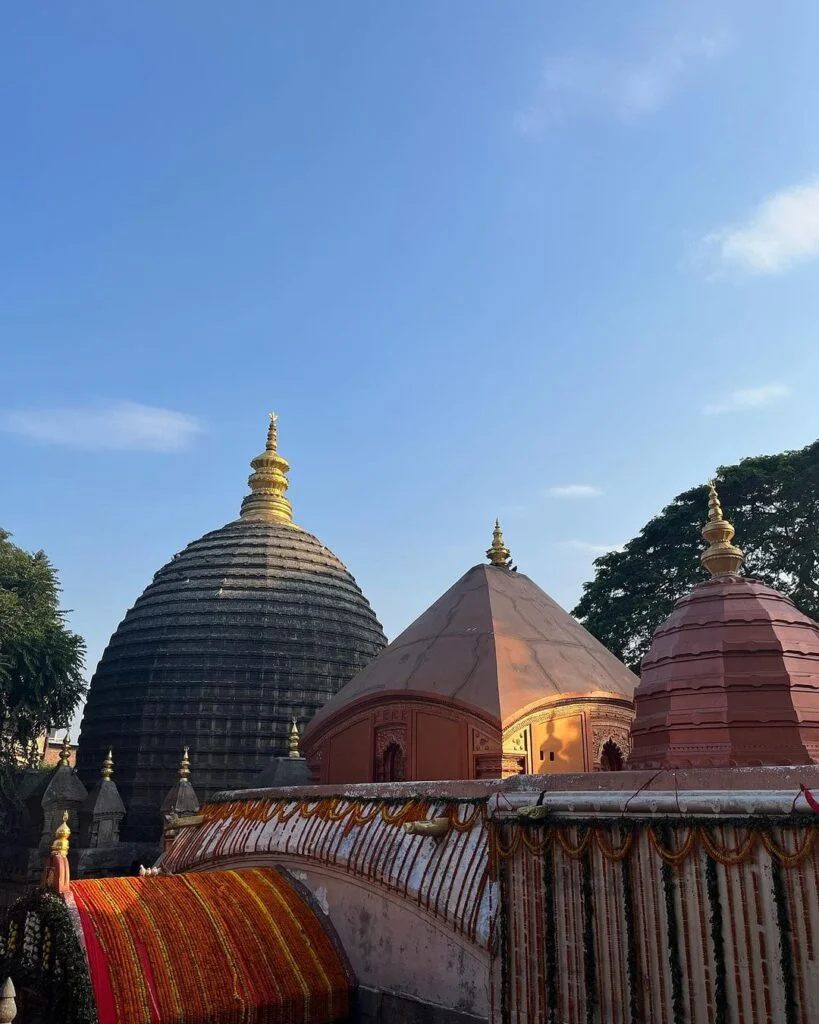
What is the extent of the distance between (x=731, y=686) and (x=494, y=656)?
14.5ft

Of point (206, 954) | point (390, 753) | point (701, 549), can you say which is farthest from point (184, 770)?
point (701, 549)

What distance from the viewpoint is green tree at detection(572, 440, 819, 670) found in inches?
1033

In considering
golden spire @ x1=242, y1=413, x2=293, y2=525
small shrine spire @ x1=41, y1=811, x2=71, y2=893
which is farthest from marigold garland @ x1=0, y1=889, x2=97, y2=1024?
golden spire @ x1=242, y1=413, x2=293, y2=525

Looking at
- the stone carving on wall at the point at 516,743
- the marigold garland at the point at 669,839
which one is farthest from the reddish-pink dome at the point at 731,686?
the marigold garland at the point at 669,839

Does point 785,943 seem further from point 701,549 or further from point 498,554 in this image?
point 701,549

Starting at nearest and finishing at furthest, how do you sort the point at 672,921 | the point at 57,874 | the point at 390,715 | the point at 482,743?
the point at 672,921 → the point at 57,874 → the point at 482,743 → the point at 390,715

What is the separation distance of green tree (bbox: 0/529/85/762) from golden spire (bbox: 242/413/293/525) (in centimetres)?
681

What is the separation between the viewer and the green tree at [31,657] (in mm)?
22656

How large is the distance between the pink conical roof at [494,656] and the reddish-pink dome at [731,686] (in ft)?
8.98

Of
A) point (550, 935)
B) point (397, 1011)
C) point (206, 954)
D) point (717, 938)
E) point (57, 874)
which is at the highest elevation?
point (57, 874)

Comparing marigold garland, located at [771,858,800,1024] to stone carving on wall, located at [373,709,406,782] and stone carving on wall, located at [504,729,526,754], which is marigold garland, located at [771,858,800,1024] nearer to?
stone carving on wall, located at [504,729,526,754]

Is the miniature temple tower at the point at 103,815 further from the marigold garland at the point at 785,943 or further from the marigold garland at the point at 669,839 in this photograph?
the marigold garland at the point at 785,943

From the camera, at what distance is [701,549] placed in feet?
90.9

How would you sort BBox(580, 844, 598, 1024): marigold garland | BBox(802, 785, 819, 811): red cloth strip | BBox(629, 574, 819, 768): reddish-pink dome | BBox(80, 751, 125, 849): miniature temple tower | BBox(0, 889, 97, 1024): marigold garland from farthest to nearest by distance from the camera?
BBox(80, 751, 125, 849): miniature temple tower, BBox(629, 574, 819, 768): reddish-pink dome, BBox(0, 889, 97, 1024): marigold garland, BBox(580, 844, 598, 1024): marigold garland, BBox(802, 785, 819, 811): red cloth strip
